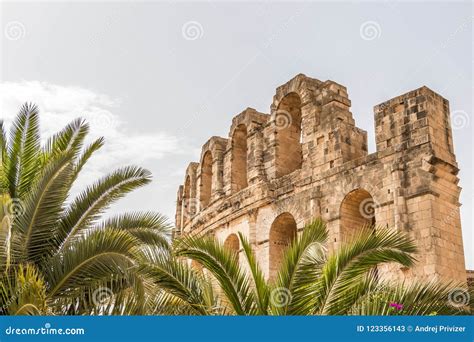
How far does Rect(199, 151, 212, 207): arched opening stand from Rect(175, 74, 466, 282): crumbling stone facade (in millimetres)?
1143

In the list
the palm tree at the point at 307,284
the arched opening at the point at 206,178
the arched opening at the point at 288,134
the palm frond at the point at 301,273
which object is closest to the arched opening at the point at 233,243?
the arched opening at the point at 288,134

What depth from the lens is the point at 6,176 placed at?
9977 mm

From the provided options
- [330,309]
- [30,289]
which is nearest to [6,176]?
[30,289]

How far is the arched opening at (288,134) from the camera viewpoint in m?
16.4

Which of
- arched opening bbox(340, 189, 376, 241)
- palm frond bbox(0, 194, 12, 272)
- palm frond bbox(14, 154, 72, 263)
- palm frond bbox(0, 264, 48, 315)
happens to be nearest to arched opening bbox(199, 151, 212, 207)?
arched opening bbox(340, 189, 376, 241)

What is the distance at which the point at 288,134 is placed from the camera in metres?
16.8

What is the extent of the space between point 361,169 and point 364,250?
5.64 meters

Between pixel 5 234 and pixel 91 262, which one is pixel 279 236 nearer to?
pixel 91 262

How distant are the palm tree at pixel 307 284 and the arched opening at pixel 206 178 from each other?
12246mm

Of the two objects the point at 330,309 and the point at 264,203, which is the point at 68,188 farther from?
the point at 264,203

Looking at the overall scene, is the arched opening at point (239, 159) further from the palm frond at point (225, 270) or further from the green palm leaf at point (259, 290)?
the green palm leaf at point (259, 290)

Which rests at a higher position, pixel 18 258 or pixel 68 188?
pixel 68 188

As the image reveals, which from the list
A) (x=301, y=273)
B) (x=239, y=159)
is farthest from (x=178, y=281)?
(x=239, y=159)

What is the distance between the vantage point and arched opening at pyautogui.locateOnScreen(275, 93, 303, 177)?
16.4m
